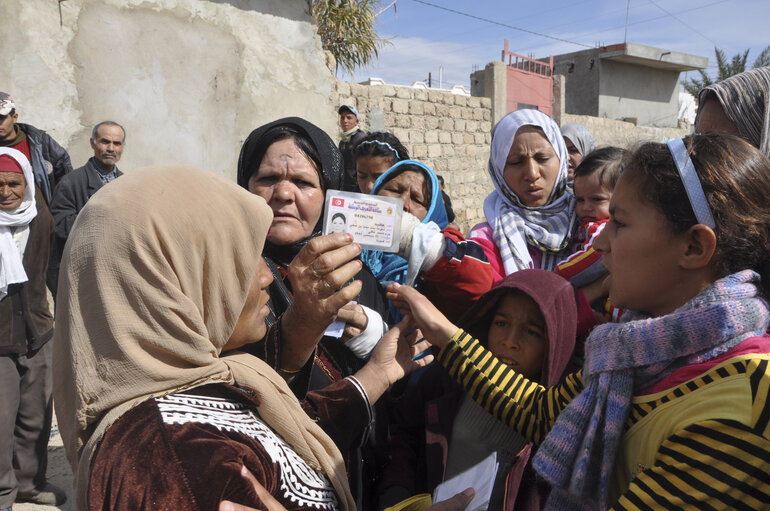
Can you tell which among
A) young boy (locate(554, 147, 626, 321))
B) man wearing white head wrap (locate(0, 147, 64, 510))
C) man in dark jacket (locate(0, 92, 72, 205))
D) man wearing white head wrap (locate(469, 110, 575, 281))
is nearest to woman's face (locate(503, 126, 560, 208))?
man wearing white head wrap (locate(469, 110, 575, 281))

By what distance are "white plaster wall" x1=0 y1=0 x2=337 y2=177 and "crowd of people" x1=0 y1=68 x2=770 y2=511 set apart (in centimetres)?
531

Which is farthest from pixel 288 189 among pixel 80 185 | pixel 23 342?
pixel 80 185

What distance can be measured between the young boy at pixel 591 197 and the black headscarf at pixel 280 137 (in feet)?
3.61

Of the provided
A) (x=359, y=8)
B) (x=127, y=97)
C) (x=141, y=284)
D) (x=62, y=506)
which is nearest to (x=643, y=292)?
(x=141, y=284)

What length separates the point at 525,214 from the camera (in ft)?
8.94

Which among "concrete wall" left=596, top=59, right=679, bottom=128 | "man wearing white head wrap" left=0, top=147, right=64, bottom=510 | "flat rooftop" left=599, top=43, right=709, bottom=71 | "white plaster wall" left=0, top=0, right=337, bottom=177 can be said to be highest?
"flat rooftop" left=599, top=43, right=709, bottom=71

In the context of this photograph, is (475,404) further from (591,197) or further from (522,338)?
(591,197)

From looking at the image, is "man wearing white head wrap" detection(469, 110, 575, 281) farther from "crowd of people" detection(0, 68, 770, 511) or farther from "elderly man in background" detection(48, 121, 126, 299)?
"elderly man in background" detection(48, 121, 126, 299)

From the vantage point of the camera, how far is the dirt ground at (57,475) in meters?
3.78

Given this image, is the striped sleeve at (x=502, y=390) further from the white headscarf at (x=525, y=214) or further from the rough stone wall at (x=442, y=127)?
the rough stone wall at (x=442, y=127)

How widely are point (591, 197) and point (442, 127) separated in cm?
816

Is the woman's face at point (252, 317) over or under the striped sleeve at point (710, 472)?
over

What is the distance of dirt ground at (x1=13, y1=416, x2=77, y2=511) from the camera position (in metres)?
3.78

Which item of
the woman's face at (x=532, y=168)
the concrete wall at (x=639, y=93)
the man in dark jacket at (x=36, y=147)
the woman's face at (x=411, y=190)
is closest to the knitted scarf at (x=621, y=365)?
the woman's face at (x=532, y=168)
